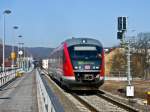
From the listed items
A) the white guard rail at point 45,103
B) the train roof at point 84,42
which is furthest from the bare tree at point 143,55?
the white guard rail at point 45,103

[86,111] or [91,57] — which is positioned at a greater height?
[91,57]

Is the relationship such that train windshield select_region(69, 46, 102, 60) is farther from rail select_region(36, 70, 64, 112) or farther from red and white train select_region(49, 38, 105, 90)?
rail select_region(36, 70, 64, 112)

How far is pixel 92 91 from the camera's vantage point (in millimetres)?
34375

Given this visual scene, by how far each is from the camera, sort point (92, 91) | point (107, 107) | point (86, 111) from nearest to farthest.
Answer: point (86, 111), point (107, 107), point (92, 91)

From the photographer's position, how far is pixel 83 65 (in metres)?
30.6

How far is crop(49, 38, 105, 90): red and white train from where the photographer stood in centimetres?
3036

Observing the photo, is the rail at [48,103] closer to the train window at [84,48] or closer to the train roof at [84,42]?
the train window at [84,48]

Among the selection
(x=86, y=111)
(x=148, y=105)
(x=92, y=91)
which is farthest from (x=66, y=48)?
(x=86, y=111)

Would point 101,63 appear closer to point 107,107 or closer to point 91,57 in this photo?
point 91,57

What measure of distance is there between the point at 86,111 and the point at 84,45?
444 inches

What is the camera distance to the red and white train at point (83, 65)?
30.4m

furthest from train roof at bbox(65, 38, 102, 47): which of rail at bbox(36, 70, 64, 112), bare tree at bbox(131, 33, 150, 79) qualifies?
bare tree at bbox(131, 33, 150, 79)

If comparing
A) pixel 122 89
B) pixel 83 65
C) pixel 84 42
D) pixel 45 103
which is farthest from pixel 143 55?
pixel 45 103

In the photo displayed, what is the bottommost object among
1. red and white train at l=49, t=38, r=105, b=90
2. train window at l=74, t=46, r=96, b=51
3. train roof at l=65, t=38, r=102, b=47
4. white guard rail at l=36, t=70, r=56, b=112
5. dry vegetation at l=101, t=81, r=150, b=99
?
dry vegetation at l=101, t=81, r=150, b=99
